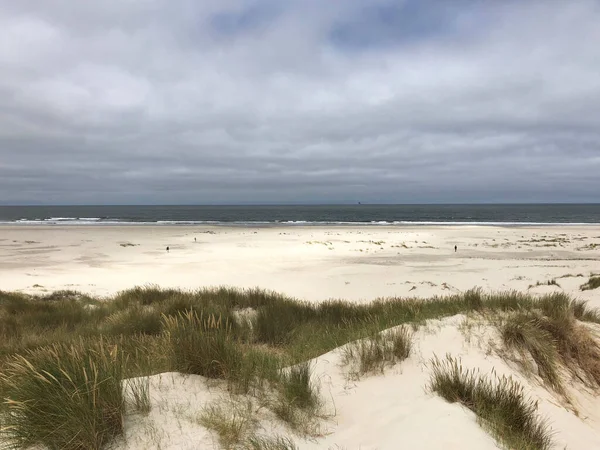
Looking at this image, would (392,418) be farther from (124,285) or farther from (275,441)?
(124,285)

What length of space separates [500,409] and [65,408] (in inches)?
145

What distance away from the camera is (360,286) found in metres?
13.4

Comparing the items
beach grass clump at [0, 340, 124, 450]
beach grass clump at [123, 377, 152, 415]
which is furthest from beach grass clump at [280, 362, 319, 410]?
beach grass clump at [0, 340, 124, 450]

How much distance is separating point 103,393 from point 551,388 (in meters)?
4.95

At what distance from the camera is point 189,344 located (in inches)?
155

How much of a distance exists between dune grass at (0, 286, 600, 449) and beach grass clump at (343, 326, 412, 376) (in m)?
0.01

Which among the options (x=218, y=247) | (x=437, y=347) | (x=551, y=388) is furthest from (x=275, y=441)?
(x=218, y=247)

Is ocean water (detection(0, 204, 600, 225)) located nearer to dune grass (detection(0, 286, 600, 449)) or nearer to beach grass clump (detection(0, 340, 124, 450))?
dune grass (detection(0, 286, 600, 449))

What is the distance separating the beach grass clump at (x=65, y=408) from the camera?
9.02 feet

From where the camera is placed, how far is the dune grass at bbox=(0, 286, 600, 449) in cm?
299

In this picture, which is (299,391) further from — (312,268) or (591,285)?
(312,268)

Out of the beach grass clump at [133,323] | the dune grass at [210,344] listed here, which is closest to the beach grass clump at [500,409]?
the dune grass at [210,344]

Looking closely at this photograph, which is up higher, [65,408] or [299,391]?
[65,408]

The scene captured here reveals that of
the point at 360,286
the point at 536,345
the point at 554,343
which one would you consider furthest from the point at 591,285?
the point at 536,345
